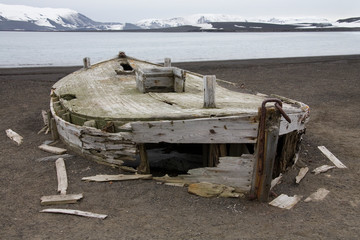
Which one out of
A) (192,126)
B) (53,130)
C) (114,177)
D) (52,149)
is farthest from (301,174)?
(53,130)

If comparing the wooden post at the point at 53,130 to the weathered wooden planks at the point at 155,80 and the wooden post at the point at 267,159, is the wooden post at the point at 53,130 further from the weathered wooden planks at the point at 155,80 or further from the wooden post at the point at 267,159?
the wooden post at the point at 267,159

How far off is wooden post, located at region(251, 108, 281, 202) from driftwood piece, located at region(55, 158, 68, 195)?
378cm

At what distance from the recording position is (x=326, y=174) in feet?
25.9

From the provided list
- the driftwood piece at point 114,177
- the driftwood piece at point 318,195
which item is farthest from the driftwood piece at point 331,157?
the driftwood piece at point 114,177

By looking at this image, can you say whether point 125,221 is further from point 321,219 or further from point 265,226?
point 321,219

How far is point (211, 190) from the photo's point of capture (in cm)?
654

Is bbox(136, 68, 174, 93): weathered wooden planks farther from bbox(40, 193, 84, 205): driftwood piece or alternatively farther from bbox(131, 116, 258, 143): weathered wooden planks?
bbox(40, 193, 84, 205): driftwood piece

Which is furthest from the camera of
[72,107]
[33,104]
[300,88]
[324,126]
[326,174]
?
[300,88]

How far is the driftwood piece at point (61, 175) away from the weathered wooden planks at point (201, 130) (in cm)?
183

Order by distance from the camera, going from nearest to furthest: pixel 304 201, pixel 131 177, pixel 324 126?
1. pixel 304 201
2. pixel 131 177
3. pixel 324 126

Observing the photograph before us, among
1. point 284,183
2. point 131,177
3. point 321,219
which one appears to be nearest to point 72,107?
point 131,177

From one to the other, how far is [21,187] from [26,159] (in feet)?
6.15

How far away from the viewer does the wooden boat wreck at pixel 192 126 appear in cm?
600

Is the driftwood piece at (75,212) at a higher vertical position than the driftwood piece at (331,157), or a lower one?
lower
